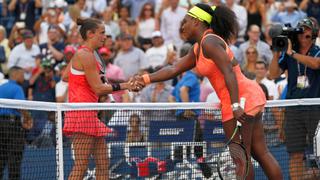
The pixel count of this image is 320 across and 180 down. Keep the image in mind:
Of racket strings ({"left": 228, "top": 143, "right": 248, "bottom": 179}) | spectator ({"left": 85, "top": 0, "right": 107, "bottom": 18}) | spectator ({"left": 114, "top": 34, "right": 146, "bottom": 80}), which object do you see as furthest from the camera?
spectator ({"left": 85, "top": 0, "right": 107, "bottom": 18})

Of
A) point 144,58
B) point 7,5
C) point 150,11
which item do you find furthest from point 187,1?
point 7,5

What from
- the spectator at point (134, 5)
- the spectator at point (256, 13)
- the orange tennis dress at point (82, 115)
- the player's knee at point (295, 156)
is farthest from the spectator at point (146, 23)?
the orange tennis dress at point (82, 115)

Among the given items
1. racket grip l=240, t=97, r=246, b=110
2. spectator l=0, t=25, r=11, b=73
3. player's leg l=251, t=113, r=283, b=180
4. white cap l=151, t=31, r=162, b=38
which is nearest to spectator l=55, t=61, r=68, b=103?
white cap l=151, t=31, r=162, b=38

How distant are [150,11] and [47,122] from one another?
849 centimetres

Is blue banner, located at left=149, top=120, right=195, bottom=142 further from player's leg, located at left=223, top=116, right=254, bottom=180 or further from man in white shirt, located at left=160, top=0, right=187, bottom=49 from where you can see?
man in white shirt, located at left=160, top=0, right=187, bottom=49

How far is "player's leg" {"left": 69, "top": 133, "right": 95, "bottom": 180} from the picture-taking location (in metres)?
9.67

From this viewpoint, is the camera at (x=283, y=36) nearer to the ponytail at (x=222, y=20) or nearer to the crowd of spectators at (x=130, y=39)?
the ponytail at (x=222, y=20)

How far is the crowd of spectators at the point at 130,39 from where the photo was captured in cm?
1562

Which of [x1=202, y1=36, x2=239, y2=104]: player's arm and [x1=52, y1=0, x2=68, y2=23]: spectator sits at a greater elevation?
[x1=52, y1=0, x2=68, y2=23]: spectator

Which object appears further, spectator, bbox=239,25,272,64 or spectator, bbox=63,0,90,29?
spectator, bbox=63,0,90,29

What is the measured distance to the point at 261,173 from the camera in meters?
10.5

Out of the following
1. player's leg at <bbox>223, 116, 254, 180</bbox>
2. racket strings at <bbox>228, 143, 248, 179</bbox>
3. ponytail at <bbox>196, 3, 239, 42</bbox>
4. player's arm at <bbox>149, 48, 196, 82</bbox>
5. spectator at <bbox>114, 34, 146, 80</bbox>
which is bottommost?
racket strings at <bbox>228, 143, 248, 179</bbox>

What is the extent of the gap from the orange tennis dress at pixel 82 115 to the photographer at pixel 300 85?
2170mm

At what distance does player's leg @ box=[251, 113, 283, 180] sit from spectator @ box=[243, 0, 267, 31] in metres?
9.47
